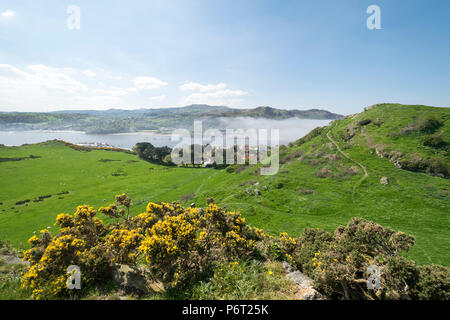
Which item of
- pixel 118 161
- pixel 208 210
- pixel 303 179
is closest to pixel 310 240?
pixel 208 210

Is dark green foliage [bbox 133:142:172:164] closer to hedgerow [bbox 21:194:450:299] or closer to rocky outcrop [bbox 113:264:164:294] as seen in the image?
hedgerow [bbox 21:194:450:299]

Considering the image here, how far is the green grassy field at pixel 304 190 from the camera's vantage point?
110ft

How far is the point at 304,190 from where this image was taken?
45.7 meters

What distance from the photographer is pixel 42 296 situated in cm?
779

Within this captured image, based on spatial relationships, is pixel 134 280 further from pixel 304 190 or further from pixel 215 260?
pixel 304 190

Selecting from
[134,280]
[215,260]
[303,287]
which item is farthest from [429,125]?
[134,280]

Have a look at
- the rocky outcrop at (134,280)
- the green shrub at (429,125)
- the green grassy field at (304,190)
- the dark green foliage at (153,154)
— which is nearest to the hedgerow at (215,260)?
the rocky outcrop at (134,280)

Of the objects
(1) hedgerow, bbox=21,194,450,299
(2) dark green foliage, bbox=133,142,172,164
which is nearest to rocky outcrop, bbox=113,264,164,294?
(1) hedgerow, bbox=21,194,450,299

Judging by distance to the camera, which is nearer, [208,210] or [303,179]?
[208,210]

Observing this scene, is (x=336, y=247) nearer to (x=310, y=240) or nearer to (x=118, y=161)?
(x=310, y=240)

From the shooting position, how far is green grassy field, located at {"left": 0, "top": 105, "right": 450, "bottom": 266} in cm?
3353

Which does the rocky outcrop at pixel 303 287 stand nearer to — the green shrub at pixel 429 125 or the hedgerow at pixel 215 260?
the hedgerow at pixel 215 260

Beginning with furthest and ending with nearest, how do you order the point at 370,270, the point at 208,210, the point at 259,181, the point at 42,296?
the point at 259,181, the point at 208,210, the point at 370,270, the point at 42,296
